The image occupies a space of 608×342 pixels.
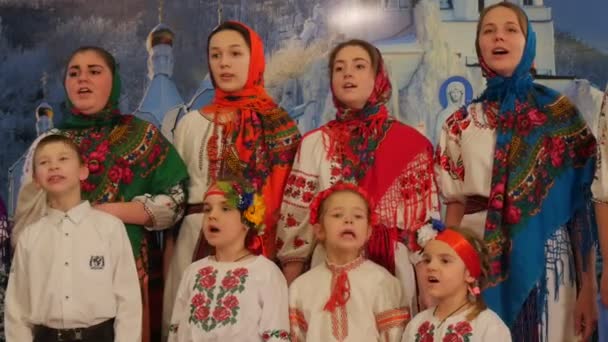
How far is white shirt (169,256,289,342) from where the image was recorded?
2506 millimetres

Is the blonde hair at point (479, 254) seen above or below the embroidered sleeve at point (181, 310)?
above

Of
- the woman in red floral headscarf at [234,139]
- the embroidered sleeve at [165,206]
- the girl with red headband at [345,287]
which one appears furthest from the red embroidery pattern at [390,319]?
the embroidered sleeve at [165,206]

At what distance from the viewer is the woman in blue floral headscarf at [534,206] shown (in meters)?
2.56

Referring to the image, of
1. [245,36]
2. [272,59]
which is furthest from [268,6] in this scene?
[245,36]

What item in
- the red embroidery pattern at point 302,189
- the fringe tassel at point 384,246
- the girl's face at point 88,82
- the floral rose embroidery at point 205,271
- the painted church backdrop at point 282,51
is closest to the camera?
the floral rose embroidery at point 205,271

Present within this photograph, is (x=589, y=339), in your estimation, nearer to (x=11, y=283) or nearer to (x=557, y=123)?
(x=557, y=123)

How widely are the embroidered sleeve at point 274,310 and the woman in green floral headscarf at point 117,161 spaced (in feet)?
1.71

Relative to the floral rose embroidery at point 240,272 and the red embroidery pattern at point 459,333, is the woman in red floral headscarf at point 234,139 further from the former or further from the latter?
the red embroidery pattern at point 459,333

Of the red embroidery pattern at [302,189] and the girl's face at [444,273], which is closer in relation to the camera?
the girl's face at [444,273]

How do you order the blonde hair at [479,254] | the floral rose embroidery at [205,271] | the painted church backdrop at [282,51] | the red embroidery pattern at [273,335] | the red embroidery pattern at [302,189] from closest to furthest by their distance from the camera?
the blonde hair at [479,254], the red embroidery pattern at [273,335], the floral rose embroidery at [205,271], the red embroidery pattern at [302,189], the painted church backdrop at [282,51]

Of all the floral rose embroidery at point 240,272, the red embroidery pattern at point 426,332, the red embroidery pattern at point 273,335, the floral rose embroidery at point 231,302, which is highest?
the floral rose embroidery at point 240,272

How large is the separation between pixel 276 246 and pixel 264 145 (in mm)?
370

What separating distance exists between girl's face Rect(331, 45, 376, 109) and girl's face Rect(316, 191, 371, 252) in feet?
1.30

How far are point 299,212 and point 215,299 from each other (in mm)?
468
